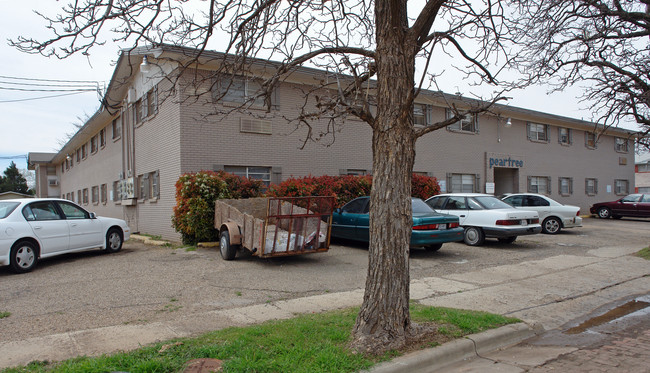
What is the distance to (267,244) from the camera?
9.75 m

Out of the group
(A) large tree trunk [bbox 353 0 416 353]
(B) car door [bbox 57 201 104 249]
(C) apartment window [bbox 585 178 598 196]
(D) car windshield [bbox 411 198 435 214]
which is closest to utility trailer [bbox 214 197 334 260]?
(D) car windshield [bbox 411 198 435 214]

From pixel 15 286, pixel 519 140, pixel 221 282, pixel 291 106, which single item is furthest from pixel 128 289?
pixel 519 140

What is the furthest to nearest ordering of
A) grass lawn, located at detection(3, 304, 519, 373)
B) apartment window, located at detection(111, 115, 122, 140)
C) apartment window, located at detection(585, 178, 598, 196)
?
apartment window, located at detection(585, 178, 598, 196), apartment window, located at detection(111, 115, 122, 140), grass lawn, located at detection(3, 304, 519, 373)

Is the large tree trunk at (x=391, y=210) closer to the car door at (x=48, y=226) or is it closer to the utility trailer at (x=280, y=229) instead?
Answer: the utility trailer at (x=280, y=229)

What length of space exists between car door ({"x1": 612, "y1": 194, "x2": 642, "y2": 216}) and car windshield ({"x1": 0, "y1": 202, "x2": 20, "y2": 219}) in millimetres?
26349

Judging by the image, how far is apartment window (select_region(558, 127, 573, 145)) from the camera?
27.4 meters

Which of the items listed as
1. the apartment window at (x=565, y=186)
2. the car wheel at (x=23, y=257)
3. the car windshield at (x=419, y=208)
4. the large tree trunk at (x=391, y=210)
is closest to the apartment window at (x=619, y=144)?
the apartment window at (x=565, y=186)

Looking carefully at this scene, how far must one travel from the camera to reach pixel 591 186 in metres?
29.5

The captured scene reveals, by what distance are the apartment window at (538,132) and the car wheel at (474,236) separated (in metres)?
13.7

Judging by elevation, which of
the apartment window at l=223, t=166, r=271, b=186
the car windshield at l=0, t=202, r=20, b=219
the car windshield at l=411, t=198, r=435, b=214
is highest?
the apartment window at l=223, t=166, r=271, b=186

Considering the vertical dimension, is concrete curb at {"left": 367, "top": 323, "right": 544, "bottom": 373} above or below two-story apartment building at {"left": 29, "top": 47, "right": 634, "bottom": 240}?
below

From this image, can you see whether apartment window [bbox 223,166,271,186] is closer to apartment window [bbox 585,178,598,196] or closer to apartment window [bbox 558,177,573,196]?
apartment window [bbox 558,177,573,196]

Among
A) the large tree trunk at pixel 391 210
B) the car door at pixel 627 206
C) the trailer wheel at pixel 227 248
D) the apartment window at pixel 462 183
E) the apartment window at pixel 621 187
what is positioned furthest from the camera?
the apartment window at pixel 621 187

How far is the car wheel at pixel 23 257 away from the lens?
30.9ft
